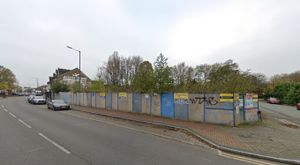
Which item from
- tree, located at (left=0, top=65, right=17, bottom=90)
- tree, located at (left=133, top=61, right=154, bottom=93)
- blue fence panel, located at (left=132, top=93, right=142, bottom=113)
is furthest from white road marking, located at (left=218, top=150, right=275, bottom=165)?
tree, located at (left=0, top=65, right=17, bottom=90)

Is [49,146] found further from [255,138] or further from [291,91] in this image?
[291,91]

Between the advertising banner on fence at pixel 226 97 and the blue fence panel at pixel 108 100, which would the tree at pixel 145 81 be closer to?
the blue fence panel at pixel 108 100

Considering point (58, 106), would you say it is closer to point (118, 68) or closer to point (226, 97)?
point (226, 97)

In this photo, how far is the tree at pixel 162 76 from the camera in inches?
703

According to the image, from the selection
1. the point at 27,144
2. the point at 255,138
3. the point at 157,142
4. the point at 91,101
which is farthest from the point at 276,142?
the point at 91,101

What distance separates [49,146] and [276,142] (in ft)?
28.9

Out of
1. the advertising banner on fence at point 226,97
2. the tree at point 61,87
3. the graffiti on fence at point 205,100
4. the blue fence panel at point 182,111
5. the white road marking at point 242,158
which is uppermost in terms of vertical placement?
the tree at point 61,87

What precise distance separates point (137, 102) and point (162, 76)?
376 centimetres

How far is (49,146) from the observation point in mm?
8055

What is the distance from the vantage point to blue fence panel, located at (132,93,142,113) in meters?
19.8

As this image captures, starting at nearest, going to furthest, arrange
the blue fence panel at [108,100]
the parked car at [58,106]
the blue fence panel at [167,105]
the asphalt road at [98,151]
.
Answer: the asphalt road at [98,151], the blue fence panel at [167,105], the blue fence panel at [108,100], the parked car at [58,106]

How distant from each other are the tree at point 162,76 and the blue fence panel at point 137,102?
2.66m

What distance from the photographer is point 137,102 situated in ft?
66.2

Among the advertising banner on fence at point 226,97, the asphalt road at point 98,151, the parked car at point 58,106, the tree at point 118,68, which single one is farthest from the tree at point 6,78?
the advertising banner on fence at point 226,97
